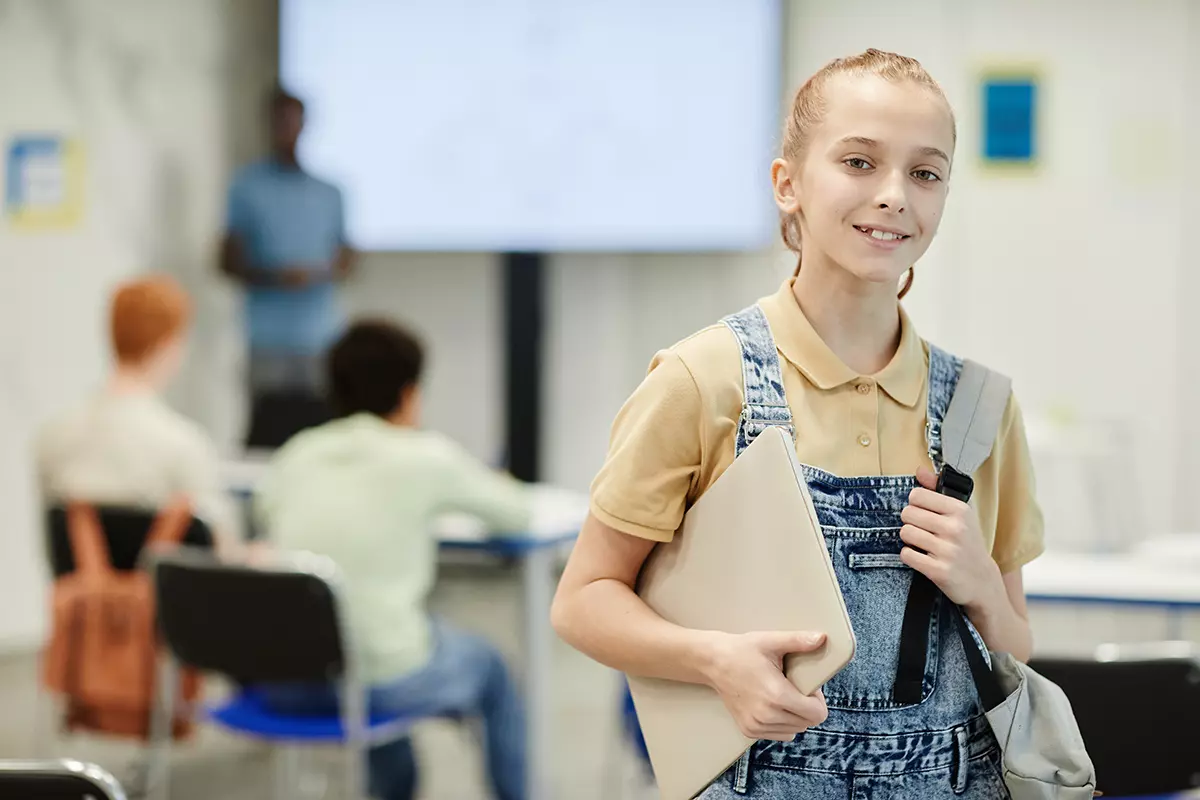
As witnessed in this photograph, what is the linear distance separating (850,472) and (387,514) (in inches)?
77.6

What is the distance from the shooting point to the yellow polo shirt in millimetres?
1045

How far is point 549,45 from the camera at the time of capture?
495 centimetres

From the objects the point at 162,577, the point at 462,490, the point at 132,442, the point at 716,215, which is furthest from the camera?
the point at 716,215

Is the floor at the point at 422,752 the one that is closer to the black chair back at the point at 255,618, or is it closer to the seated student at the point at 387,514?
the seated student at the point at 387,514

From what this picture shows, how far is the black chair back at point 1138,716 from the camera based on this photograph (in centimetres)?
190

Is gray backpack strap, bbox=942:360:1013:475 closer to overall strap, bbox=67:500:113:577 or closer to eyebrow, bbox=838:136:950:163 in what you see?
eyebrow, bbox=838:136:950:163

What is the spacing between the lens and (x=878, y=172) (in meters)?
1.02

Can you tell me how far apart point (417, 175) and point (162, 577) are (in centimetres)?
270

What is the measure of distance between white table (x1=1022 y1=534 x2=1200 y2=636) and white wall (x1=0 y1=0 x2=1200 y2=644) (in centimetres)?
185

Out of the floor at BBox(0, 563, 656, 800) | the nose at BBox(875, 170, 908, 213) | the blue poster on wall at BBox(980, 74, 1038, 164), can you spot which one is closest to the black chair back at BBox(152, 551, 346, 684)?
the floor at BBox(0, 563, 656, 800)

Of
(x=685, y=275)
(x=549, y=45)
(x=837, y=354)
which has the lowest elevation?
(x=837, y=354)

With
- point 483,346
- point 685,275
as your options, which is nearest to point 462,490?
point 685,275

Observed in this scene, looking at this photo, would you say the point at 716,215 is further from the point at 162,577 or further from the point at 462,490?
the point at 162,577

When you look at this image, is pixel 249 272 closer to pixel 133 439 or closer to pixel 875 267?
pixel 133 439
